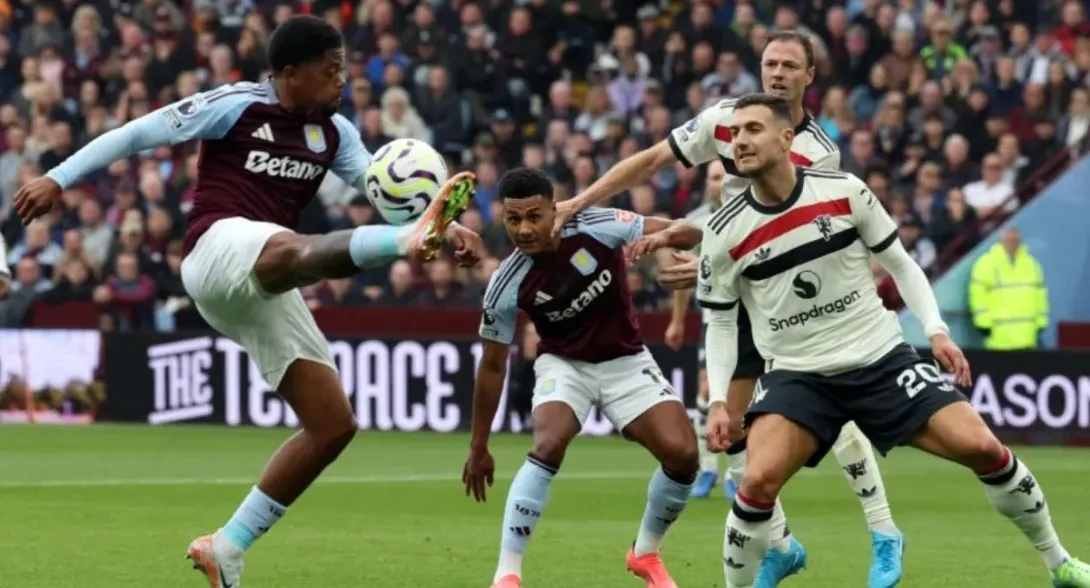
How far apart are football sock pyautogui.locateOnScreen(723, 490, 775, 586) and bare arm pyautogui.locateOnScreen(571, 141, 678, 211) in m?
2.00

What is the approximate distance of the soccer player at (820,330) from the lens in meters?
8.71

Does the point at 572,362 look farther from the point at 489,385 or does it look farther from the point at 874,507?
the point at 874,507

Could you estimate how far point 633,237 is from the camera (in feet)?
33.9

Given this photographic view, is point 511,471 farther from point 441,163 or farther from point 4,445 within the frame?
point 441,163

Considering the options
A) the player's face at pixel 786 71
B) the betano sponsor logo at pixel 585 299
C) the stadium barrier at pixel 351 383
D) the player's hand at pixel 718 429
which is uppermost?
the player's face at pixel 786 71

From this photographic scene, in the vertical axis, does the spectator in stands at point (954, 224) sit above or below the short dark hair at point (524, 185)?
below

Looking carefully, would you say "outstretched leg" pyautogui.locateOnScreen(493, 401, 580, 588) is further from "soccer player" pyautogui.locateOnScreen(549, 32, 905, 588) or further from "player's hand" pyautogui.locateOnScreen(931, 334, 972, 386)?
"player's hand" pyautogui.locateOnScreen(931, 334, 972, 386)

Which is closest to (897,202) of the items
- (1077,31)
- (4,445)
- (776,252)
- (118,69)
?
(1077,31)

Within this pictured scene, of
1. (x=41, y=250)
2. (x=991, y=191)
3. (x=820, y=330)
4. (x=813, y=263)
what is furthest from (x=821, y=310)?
(x=41, y=250)

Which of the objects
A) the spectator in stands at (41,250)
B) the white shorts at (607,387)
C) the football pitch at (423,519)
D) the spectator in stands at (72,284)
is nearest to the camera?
the white shorts at (607,387)

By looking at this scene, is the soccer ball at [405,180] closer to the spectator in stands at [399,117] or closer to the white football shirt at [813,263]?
the white football shirt at [813,263]

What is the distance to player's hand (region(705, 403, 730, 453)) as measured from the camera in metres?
8.63

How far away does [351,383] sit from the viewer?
21.4 meters

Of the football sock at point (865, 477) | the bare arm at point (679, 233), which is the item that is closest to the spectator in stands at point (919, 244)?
the football sock at point (865, 477)
